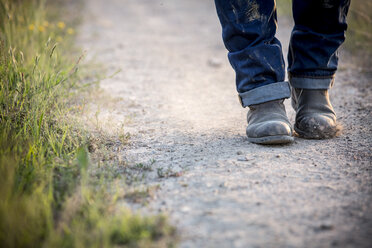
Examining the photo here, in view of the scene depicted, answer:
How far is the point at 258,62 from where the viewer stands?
1518 mm

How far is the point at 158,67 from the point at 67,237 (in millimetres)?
2281

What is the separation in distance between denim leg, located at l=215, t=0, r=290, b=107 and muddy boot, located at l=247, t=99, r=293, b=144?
0.15ft

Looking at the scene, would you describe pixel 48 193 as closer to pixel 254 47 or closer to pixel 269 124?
pixel 269 124

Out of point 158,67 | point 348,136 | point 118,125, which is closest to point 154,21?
point 158,67

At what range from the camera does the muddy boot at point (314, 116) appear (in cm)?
157

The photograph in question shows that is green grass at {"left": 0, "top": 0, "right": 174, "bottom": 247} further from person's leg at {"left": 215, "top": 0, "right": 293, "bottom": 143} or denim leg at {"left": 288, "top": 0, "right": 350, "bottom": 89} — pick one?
denim leg at {"left": 288, "top": 0, "right": 350, "bottom": 89}

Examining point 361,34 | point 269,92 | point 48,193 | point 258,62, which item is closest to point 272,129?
point 269,92

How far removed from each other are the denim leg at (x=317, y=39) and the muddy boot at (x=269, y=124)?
0.23 m

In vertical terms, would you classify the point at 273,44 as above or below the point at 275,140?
above

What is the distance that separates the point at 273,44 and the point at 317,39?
0.81ft

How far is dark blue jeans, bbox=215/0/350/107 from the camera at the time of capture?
1.50m

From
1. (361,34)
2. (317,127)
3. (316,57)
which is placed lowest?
(361,34)

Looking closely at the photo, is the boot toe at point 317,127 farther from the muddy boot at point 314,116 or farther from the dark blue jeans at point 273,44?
the dark blue jeans at point 273,44

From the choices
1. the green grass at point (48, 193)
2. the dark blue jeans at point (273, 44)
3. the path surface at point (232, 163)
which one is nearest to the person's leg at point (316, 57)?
the dark blue jeans at point (273, 44)
